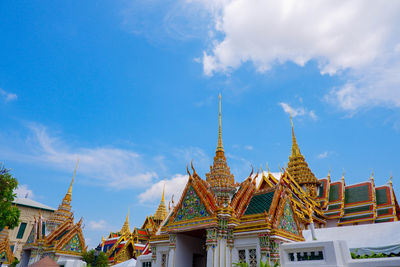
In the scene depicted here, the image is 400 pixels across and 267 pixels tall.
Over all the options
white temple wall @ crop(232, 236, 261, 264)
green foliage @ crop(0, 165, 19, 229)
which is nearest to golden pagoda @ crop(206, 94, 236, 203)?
white temple wall @ crop(232, 236, 261, 264)

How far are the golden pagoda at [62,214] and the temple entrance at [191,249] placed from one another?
590 inches

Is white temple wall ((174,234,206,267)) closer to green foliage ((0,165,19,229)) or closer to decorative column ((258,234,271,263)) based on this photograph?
decorative column ((258,234,271,263))

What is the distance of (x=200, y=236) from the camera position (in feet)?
40.3

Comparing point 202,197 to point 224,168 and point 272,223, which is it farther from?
point 272,223

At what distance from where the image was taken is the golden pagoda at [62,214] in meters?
24.5

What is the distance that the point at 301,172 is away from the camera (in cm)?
3597

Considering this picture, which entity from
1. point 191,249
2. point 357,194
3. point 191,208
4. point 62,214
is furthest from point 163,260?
point 357,194

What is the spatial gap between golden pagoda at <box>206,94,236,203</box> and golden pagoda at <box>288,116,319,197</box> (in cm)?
2362

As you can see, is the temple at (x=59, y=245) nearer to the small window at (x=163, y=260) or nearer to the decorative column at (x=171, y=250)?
the small window at (x=163, y=260)

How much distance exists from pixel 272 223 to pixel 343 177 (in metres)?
29.8

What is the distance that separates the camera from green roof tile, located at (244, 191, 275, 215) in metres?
10.0

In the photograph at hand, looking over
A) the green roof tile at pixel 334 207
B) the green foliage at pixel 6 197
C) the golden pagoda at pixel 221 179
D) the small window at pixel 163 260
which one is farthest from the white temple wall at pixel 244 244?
the green roof tile at pixel 334 207

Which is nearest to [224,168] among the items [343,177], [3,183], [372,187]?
[3,183]

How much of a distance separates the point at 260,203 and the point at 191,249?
3691 millimetres
